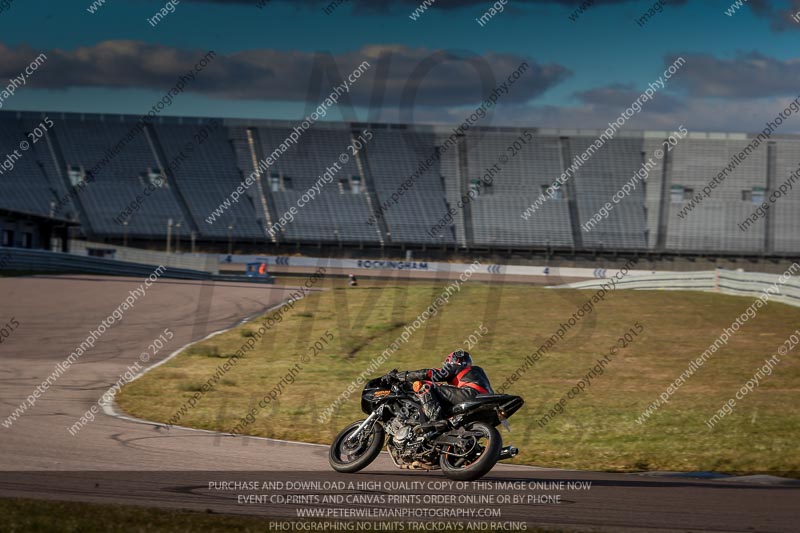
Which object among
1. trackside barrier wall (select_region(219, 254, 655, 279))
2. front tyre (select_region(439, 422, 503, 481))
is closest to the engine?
front tyre (select_region(439, 422, 503, 481))

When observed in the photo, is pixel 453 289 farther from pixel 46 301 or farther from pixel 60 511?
pixel 60 511

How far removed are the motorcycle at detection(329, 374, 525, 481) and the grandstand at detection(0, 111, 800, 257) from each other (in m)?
60.0

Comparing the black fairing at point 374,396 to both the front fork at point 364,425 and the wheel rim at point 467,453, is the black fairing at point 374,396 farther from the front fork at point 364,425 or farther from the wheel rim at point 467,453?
the wheel rim at point 467,453

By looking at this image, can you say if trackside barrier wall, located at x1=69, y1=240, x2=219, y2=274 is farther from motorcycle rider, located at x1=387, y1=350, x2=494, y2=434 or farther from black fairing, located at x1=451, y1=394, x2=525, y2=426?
black fairing, located at x1=451, y1=394, x2=525, y2=426

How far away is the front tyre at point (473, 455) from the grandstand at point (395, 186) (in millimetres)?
60784

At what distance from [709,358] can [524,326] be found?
6.17m

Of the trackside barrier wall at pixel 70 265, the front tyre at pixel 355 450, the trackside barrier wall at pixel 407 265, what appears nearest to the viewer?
the front tyre at pixel 355 450

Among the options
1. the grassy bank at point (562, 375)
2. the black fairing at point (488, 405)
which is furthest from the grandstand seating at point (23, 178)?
the black fairing at point (488, 405)

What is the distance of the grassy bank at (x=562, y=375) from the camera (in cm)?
1234

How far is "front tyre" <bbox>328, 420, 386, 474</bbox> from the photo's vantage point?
930 cm

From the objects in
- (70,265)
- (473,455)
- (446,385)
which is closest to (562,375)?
(446,385)

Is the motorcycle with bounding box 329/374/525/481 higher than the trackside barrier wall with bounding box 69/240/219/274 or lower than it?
lower

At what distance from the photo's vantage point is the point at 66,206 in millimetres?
67750

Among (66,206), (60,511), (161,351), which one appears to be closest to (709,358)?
(161,351)
